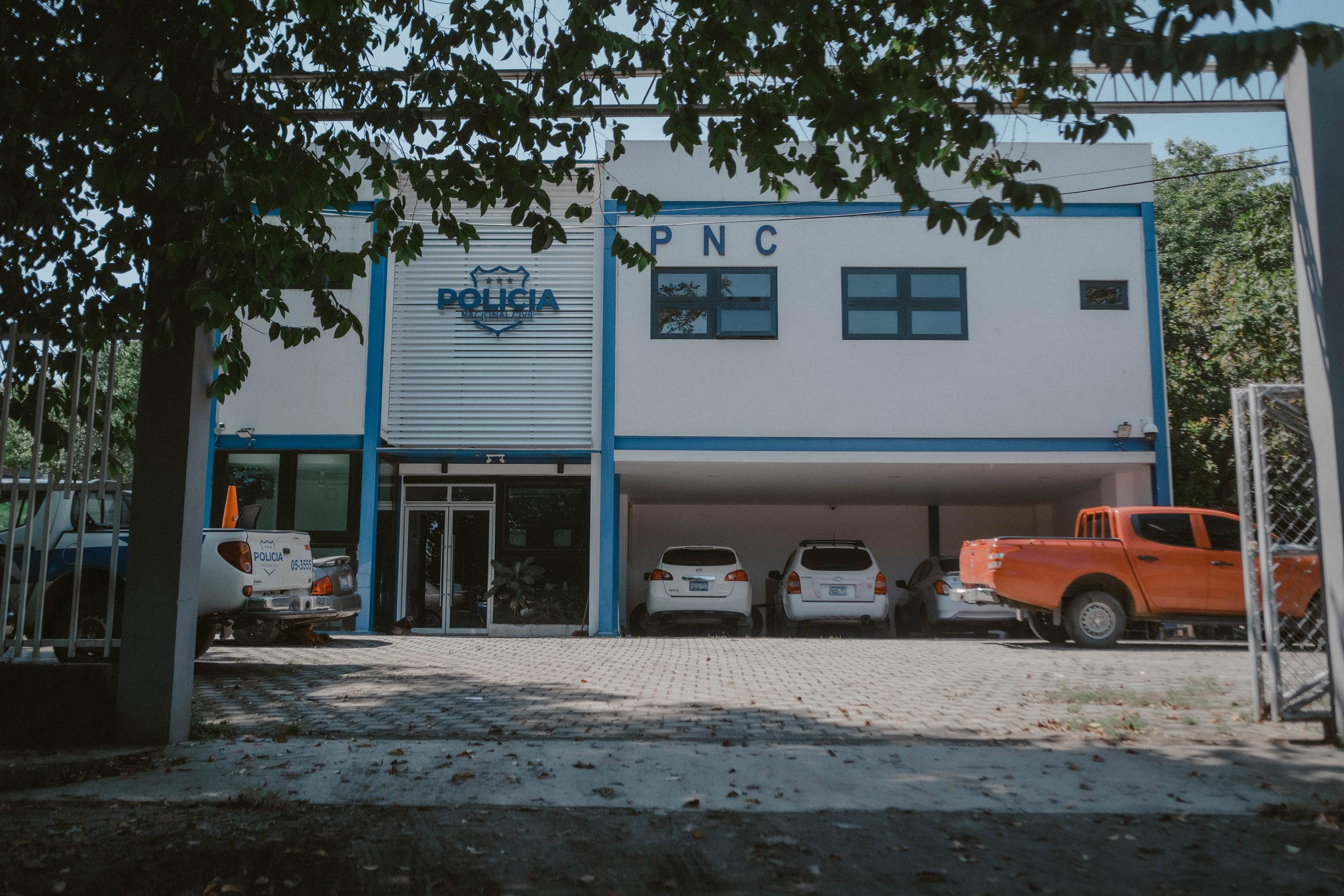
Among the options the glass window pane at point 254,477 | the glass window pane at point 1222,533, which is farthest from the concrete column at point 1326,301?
the glass window pane at point 254,477

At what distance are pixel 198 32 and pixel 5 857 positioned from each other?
160 inches

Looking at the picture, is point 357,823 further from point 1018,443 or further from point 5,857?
point 1018,443

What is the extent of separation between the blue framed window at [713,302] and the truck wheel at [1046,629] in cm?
588

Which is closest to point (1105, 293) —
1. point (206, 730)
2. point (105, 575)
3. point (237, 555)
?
point (237, 555)

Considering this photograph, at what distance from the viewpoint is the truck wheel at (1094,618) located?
518 inches

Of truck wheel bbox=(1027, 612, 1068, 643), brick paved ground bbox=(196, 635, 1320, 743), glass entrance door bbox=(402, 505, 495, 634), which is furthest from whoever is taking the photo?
glass entrance door bbox=(402, 505, 495, 634)

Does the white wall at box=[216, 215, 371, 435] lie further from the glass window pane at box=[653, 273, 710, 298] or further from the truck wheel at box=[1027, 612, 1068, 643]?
the truck wheel at box=[1027, 612, 1068, 643]

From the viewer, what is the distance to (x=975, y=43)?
18.1 feet

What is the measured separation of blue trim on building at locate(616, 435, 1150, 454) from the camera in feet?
53.6

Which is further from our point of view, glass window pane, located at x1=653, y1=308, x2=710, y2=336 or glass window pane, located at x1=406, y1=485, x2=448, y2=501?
glass window pane, located at x1=406, y1=485, x2=448, y2=501

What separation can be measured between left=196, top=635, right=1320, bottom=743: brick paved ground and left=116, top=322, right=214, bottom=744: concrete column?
2.33ft

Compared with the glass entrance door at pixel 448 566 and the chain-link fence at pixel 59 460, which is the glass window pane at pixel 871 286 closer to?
the glass entrance door at pixel 448 566

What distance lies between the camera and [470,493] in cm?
1739

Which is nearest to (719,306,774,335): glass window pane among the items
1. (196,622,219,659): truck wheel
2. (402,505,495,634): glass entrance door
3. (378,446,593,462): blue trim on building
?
(378,446,593,462): blue trim on building
